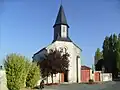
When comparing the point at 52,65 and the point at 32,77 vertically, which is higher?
the point at 52,65

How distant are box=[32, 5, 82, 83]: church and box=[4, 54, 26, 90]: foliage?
28.5 meters

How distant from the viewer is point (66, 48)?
174 feet

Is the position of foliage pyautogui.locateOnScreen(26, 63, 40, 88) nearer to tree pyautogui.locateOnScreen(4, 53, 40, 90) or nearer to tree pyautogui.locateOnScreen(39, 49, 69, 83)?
tree pyautogui.locateOnScreen(4, 53, 40, 90)

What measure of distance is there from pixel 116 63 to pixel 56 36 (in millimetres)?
21760

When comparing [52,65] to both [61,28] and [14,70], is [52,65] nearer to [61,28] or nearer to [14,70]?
[61,28]

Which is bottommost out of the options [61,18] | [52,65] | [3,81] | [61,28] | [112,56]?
[3,81]

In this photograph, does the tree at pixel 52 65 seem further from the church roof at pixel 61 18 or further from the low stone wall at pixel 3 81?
the low stone wall at pixel 3 81

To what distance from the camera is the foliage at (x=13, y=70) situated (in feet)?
72.4

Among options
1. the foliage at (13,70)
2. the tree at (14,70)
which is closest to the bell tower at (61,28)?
the tree at (14,70)

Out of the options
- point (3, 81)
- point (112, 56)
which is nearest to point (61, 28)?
point (112, 56)

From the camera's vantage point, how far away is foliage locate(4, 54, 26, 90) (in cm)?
2206

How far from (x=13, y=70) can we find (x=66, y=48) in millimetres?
31370

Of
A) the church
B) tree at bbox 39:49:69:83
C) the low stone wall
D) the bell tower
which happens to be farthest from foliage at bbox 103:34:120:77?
the low stone wall

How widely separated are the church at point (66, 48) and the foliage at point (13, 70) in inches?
1123
